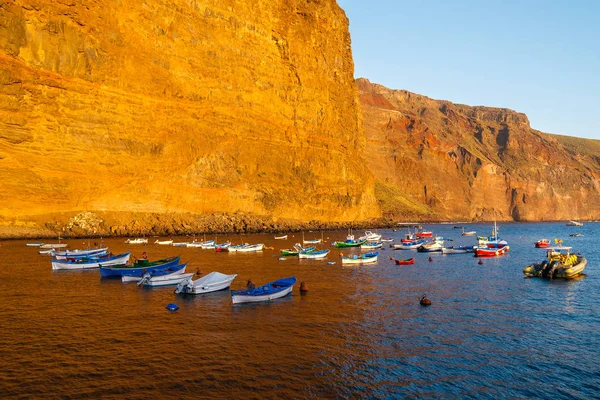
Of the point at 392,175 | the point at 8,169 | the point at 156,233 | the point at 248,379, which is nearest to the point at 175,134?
the point at 156,233

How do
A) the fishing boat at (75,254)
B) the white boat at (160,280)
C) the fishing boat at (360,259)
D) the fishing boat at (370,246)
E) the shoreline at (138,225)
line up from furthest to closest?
1. the fishing boat at (370,246)
2. the shoreline at (138,225)
3. the fishing boat at (360,259)
4. the fishing boat at (75,254)
5. the white boat at (160,280)

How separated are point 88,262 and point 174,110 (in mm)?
50717

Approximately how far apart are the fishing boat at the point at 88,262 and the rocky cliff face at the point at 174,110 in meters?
32.4

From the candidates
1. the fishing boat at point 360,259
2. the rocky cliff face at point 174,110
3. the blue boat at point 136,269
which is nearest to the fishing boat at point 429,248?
the fishing boat at point 360,259

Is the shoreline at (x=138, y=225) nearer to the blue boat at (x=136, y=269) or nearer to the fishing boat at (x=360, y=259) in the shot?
the blue boat at (x=136, y=269)

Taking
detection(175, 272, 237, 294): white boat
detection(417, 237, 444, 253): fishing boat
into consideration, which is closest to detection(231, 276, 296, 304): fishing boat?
detection(175, 272, 237, 294): white boat

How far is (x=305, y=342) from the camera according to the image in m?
19.7

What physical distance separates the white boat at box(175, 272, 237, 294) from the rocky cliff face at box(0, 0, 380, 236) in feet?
167

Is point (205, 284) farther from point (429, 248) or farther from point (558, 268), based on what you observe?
point (429, 248)

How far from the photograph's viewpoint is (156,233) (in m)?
79.8

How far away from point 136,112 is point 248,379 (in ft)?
248

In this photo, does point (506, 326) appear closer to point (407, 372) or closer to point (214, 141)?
point (407, 372)

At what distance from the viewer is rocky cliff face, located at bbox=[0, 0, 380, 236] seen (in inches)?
2785

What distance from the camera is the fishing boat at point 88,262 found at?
41.4 metres
